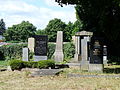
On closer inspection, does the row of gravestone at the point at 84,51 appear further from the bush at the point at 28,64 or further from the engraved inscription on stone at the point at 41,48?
the bush at the point at 28,64

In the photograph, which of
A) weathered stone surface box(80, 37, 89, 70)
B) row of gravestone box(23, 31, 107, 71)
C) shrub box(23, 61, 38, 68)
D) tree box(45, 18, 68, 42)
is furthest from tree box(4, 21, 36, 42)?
shrub box(23, 61, 38, 68)

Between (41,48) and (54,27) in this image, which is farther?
(54,27)

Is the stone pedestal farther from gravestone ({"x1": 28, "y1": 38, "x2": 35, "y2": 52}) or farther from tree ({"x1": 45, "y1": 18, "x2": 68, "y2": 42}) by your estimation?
tree ({"x1": 45, "y1": 18, "x2": 68, "y2": 42})

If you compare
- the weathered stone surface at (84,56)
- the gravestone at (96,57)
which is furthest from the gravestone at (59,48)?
the gravestone at (96,57)

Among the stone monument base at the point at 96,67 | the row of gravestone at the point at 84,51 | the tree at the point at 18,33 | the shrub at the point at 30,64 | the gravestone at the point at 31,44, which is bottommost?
the stone monument base at the point at 96,67

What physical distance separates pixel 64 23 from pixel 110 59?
54111 mm

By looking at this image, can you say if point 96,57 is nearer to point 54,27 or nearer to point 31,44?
point 31,44

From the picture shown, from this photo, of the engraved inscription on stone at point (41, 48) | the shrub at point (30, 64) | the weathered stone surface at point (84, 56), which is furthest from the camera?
the engraved inscription on stone at point (41, 48)

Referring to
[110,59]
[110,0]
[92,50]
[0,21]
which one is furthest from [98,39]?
[0,21]

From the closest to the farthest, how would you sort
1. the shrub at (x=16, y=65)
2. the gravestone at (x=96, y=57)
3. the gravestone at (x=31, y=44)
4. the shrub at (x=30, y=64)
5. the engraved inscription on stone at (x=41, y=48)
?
the gravestone at (x=96, y=57), the shrub at (x=16, y=65), the shrub at (x=30, y=64), the engraved inscription on stone at (x=41, y=48), the gravestone at (x=31, y=44)

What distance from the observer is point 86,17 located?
2855 centimetres

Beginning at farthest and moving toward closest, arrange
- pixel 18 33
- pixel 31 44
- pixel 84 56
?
pixel 18 33 < pixel 31 44 < pixel 84 56

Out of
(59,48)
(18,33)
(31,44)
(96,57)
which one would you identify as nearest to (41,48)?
(96,57)

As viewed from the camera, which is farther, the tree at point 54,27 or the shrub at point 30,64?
the tree at point 54,27
